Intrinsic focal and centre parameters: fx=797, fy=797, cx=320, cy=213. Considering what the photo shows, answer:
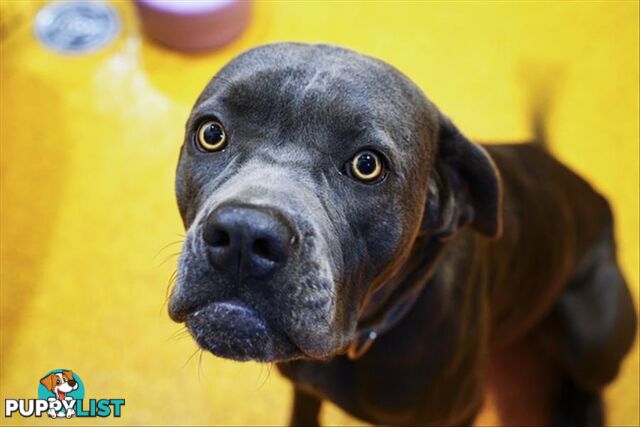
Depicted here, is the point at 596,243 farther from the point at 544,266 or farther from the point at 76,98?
the point at 76,98

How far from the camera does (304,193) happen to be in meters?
1.41

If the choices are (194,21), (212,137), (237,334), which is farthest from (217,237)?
(194,21)

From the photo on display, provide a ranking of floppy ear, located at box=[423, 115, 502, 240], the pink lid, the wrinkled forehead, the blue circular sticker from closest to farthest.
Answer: the wrinkled forehead → floppy ear, located at box=[423, 115, 502, 240] → the pink lid → the blue circular sticker

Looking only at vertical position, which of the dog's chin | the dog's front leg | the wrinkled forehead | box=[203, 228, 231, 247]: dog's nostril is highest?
the wrinkled forehead

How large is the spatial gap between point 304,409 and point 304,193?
1134 mm

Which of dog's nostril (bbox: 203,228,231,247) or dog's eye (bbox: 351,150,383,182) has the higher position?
dog's eye (bbox: 351,150,383,182)

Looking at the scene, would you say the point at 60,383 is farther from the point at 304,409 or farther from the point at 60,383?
the point at 304,409

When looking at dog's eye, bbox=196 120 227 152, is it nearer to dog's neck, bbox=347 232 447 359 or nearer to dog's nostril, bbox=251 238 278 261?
dog's nostril, bbox=251 238 278 261

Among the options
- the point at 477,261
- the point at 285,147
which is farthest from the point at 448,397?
the point at 285,147

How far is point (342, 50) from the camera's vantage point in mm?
1674

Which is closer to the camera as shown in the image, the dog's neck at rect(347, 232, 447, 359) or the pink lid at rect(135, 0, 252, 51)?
the dog's neck at rect(347, 232, 447, 359)

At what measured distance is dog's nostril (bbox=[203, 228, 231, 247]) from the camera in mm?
1288

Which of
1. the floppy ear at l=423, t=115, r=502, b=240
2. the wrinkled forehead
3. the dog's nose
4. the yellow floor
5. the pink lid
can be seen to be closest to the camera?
the dog's nose

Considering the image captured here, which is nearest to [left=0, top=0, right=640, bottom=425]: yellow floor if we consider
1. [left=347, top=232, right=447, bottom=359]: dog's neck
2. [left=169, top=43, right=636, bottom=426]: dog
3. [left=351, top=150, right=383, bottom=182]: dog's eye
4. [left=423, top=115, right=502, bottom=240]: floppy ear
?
[left=169, top=43, right=636, bottom=426]: dog
